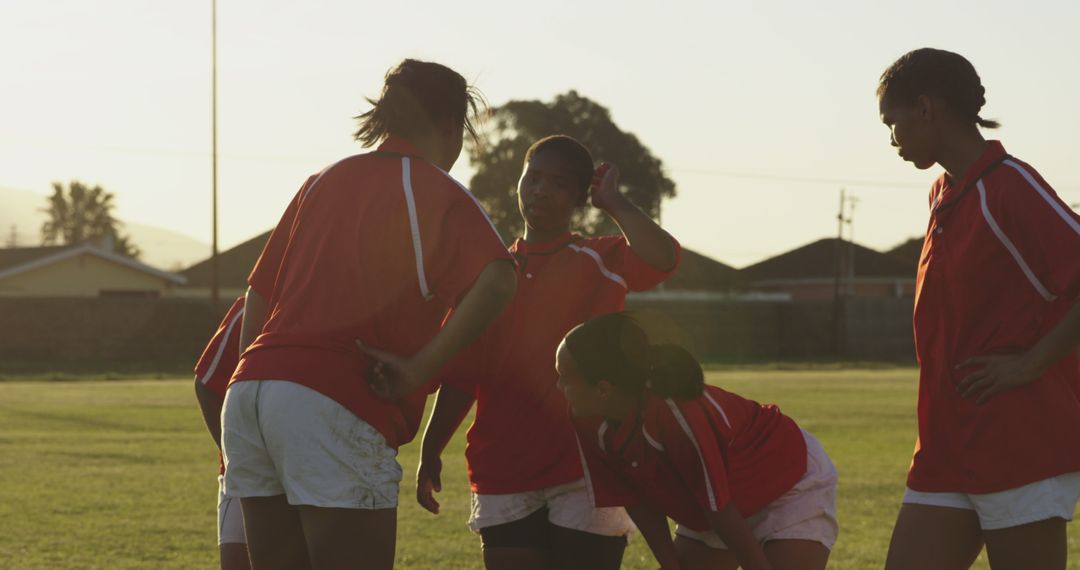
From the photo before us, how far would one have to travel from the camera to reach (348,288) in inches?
145

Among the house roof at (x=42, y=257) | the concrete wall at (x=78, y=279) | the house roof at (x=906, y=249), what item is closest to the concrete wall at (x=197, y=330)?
the house roof at (x=42, y=257)

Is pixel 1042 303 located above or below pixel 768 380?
above

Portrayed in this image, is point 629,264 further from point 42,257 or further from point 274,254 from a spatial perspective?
point 42,257

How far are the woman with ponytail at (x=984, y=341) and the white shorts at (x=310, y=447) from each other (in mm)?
1799

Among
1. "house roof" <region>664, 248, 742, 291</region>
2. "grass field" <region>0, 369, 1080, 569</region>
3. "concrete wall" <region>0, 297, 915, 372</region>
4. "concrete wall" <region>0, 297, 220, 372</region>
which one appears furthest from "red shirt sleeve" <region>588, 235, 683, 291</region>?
"house roof" <region>664, 248, 742, 291</region>

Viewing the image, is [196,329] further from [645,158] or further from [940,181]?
[940,181]

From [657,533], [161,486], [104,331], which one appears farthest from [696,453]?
[104,331]

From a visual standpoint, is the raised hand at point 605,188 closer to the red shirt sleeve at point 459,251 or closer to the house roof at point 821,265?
the red shirt sleeve at point 459,251

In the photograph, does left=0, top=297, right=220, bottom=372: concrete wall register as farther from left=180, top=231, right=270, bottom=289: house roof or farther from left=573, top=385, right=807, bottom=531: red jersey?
left=573, top=385, right=807, bottom=531: red jersey

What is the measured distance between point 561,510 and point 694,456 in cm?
88

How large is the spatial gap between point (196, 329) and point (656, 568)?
41493 millimetres

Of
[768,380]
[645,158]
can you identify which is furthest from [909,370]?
[645,158]

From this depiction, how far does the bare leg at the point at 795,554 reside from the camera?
4664 mm

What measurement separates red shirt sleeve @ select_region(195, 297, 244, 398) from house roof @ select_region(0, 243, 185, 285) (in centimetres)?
5317
